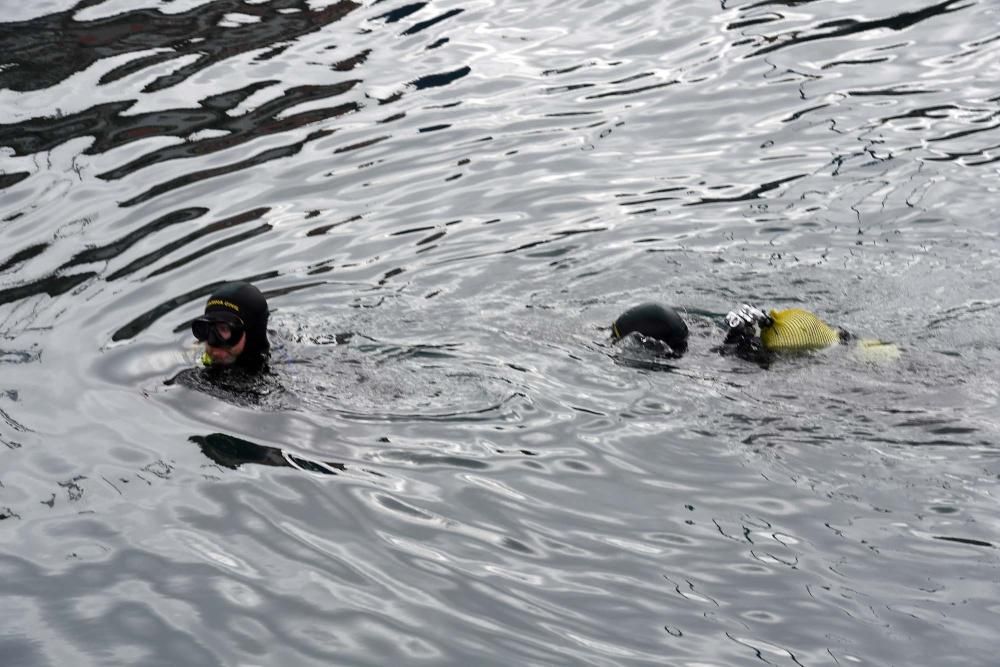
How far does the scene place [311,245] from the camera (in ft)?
36.4

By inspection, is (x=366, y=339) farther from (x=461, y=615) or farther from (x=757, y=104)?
(x=757, y=104)

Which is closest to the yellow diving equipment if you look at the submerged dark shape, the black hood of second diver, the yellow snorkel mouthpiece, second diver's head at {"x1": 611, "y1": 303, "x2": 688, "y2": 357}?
the yellow snorkel mouthpiece

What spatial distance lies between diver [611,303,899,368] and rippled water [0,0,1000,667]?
0.16m

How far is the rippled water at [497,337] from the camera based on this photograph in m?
6.12

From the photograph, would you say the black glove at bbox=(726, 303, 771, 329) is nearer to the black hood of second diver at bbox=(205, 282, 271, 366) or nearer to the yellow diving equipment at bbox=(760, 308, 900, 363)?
the yellow diving equipment at bbox=(760, 308, 900, 363)

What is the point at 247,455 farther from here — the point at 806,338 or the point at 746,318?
the point at 806,338

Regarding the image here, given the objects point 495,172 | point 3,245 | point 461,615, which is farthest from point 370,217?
point 461,615

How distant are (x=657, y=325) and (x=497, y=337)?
123 cm

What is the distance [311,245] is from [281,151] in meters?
2.58

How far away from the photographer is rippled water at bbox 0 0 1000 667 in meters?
6.12

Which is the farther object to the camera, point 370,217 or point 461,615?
point 370,217

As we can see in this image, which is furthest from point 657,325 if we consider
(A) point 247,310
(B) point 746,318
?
(A) point 247,310

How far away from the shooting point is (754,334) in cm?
877

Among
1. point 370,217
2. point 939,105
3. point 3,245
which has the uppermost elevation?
point 3,245
